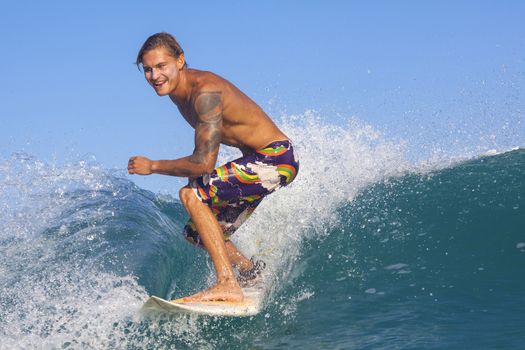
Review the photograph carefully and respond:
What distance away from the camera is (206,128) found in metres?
4.85

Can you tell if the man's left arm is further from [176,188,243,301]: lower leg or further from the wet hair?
the wet hair

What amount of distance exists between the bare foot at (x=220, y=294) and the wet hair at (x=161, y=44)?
6.45 feet

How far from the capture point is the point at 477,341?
14.1 feet

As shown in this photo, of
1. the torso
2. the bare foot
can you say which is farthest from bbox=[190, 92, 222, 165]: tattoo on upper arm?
the bare foot

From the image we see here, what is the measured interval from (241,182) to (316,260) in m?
1.85

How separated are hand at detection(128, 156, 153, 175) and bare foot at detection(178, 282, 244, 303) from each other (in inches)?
43.4

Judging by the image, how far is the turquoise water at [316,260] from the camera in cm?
497

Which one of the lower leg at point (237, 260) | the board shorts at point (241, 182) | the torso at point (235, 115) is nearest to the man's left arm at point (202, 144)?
the torso at point (235, 115)

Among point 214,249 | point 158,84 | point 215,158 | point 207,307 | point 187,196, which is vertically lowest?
point 207,307

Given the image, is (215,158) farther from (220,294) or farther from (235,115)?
(220,294)

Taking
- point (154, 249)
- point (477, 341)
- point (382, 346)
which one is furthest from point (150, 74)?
point (154, 249)

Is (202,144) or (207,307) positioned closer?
(202,144)

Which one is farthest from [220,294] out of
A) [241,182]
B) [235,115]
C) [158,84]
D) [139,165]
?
[158,84]

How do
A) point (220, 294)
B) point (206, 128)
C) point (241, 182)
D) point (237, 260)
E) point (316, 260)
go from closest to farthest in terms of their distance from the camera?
point (206, 128)
point (220, 294)
point (241, 182)
point (237, 260)
point (316, 260)
